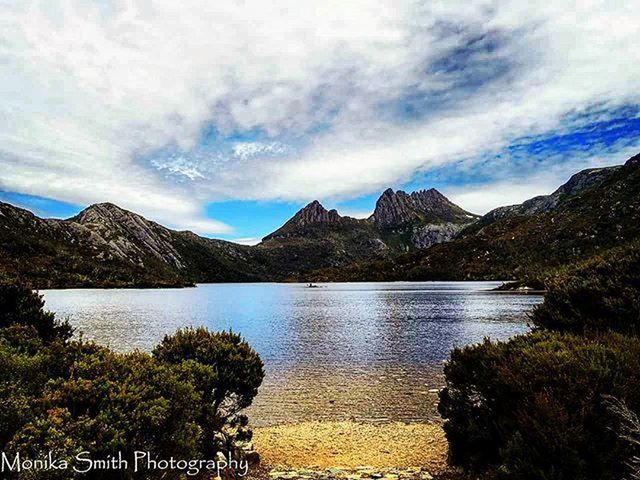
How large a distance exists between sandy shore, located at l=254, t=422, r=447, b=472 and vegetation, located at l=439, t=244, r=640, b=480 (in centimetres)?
161

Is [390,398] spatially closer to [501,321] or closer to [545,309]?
[545,309]

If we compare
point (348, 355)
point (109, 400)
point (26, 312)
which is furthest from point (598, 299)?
point (348, 355)

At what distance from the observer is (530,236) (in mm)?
198625

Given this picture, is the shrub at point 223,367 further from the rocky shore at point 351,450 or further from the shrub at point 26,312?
the shrub at point 26,312

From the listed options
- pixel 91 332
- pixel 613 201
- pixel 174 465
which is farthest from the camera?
pixel 613 201

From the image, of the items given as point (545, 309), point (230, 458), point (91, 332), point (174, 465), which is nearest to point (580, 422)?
point (174, 465)

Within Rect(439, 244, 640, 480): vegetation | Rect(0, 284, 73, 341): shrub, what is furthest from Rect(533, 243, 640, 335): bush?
Rect(0, 284, 73, 341): shrub

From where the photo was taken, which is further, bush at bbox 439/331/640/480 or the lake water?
the lake water

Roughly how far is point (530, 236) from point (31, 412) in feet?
724

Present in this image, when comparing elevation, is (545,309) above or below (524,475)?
above

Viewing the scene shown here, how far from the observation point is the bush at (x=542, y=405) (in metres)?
5.83

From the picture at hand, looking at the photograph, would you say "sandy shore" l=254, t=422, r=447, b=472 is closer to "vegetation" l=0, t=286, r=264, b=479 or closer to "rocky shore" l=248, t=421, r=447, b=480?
"rocky shore" l=248, t=421, r=447, b=480

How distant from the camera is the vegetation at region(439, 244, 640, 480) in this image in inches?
229

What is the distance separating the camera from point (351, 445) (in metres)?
11.7
